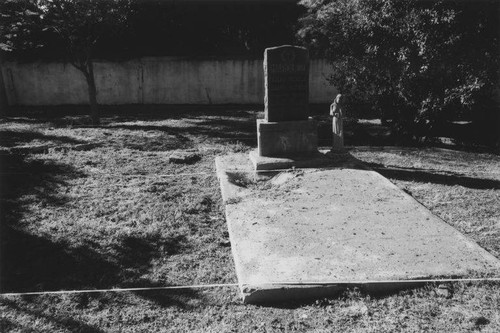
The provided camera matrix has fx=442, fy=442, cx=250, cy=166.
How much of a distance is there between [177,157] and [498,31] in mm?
7576

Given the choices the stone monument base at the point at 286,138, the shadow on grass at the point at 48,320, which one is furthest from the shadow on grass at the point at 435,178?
the shadow on grass at the point at 48,320

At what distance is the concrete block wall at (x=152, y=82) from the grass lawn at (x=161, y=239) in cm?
824

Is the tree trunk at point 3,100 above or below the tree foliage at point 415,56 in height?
below

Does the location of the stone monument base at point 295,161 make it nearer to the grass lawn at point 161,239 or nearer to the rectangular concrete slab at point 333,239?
the rectangular concrete slab at point 333,239

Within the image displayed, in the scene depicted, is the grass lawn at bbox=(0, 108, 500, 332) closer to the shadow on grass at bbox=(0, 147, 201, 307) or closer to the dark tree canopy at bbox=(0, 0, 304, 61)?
the shadow on grass at bbox=(0, 147, 201, 307)

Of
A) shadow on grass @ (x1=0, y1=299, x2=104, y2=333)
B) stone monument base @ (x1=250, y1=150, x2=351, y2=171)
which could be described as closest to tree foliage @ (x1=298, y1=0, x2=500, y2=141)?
stone monument base @ (x1=250, y1=150, x2=351, y2=171)

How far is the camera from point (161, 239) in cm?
552

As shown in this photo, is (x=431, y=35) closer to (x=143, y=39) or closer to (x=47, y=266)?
(x=47, y=266)

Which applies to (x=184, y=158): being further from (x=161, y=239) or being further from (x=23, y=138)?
(x=23, y=138)

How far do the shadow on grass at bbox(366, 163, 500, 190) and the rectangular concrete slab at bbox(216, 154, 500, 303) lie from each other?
1.03m

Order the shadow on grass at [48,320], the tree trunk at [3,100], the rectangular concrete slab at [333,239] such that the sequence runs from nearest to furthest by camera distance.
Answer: the shadow on grass at [48,320] < the rectangular concrete slab at [333,239] < the tree trunk at [3,100]

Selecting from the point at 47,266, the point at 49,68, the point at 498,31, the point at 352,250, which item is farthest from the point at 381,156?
the point at 49,68

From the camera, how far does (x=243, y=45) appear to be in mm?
21438

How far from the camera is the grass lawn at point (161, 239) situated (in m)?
3.80
